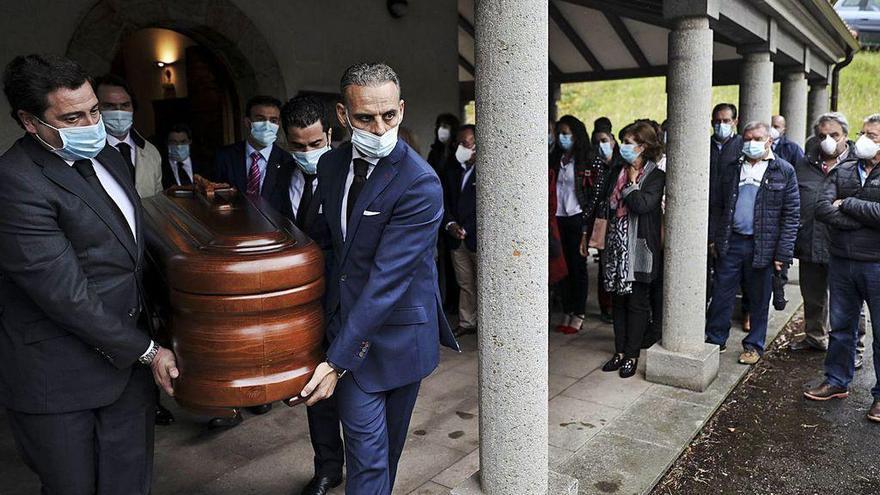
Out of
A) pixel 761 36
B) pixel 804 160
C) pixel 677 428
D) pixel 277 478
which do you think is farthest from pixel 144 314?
pixel 761 36

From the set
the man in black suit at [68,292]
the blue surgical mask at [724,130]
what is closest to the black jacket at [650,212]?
the blue surgical mask at [724,130]

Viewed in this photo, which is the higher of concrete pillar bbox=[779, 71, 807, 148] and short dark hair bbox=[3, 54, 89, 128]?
concrete pillar bbox=[779, 71, 807, 148]

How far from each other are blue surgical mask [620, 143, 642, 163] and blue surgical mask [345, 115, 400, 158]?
3308 millimetres

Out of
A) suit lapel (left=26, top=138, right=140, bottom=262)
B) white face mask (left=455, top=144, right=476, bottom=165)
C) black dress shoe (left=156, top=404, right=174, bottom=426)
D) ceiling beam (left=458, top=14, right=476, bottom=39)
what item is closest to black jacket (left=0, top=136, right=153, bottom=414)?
suit lapel (left=26, top=138, right=140, bottom=262)

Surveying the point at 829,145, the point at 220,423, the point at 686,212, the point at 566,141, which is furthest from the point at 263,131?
the point at 829,145

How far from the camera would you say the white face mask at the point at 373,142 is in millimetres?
2494

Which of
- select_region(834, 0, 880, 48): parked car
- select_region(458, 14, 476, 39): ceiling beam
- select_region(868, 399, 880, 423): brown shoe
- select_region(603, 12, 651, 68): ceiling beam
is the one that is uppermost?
select_region(834, 0, 880, 48): parked car

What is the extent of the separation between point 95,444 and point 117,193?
92 cm

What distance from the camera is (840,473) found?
4.02 meters

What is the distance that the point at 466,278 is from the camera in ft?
21.5

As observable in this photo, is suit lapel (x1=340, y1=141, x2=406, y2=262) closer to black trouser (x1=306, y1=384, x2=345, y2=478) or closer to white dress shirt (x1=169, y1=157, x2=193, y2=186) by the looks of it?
black trouser (x1=306, y1=384, x2=345, y2=478)

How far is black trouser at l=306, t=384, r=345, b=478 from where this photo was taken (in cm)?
337

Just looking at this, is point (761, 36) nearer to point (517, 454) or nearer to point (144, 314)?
point (517, 454)

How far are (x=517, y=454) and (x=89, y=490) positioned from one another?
167cm
